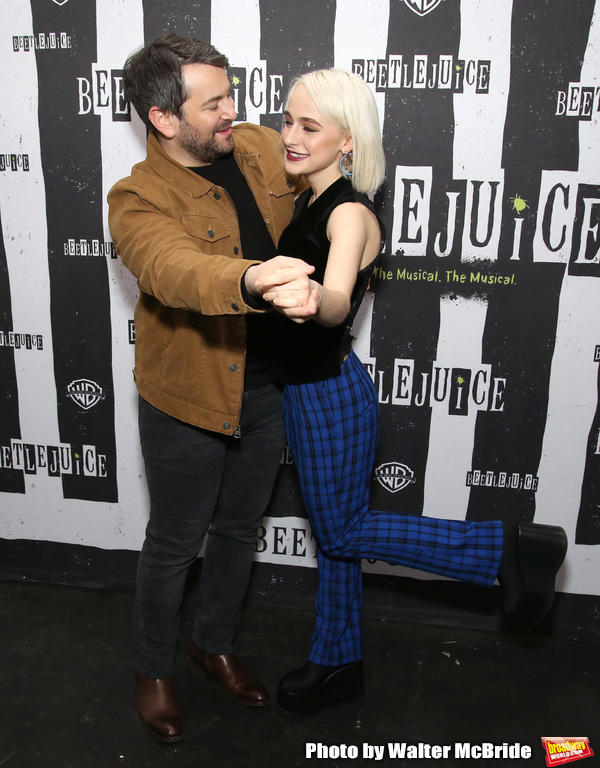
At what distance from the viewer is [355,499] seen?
1.71 metres

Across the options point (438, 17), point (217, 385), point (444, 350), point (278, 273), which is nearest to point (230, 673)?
point (217, 385)

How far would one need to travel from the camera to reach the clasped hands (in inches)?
45.6

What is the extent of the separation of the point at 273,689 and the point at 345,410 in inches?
36.2

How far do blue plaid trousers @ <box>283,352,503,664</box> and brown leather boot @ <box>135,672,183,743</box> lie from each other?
0.60m

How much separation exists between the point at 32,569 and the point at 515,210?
2107 millimetres

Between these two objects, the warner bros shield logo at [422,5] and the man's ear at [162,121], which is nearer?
the man's ear at [162,121]

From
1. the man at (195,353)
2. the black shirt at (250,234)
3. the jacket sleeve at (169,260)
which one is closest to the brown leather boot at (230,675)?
the man at (195,353)

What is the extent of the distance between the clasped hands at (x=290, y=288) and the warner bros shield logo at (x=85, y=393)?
124cm

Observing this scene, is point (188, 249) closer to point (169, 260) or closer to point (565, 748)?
point (169, 260)

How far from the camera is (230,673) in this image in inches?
76.3

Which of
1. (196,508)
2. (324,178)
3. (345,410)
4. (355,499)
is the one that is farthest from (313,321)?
(196,508)

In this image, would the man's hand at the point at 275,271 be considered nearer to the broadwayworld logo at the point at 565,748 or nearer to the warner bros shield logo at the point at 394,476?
the warner bros shield logo at the point at 394,476

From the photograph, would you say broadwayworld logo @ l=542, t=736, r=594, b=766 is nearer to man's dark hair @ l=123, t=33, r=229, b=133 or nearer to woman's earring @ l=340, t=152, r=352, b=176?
woman's earring @ l=340, t=152, r=352, b=176

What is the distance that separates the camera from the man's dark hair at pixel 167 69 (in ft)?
5.01
